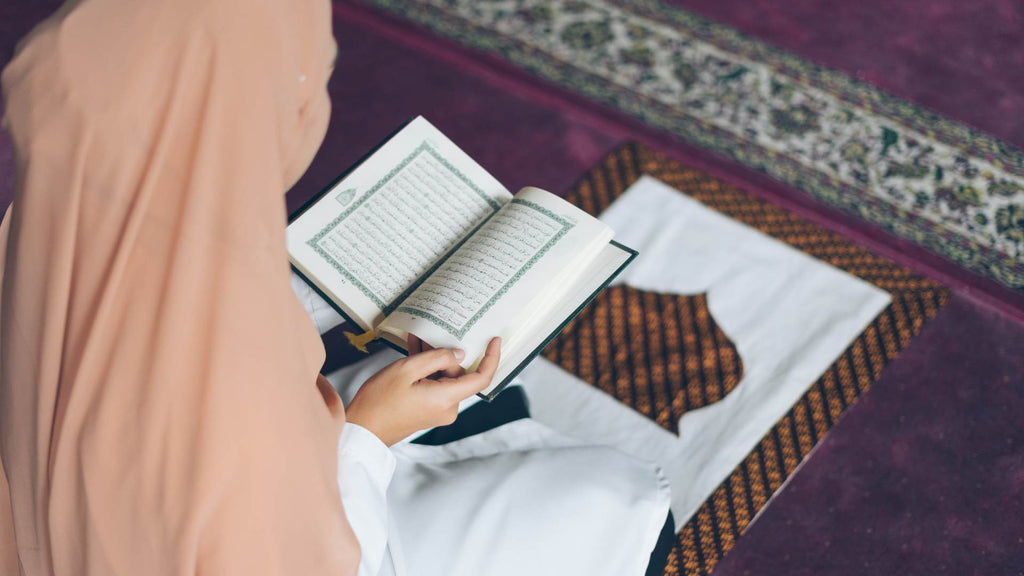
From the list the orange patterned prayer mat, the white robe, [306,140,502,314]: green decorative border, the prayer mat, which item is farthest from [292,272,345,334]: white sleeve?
the prayer mat

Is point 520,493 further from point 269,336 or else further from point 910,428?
point 910,428

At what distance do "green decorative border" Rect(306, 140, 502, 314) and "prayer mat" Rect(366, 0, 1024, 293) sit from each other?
0.76 m

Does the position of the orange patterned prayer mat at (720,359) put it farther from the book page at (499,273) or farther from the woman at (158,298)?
the woman at (158,298)

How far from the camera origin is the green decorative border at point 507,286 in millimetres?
802

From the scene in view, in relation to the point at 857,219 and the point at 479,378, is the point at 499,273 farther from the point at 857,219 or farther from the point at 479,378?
the point at 857,219

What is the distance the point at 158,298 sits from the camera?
1.87 feet

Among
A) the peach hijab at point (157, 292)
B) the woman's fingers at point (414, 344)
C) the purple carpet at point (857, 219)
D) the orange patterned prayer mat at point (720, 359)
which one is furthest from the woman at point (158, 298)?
the orange patterned prayer mat at point (720, 359)

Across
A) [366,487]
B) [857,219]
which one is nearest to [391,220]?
[366,487]

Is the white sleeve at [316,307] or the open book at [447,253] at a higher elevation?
the open book at [447,253]

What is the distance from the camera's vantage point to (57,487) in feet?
1.97

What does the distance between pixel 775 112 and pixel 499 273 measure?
3.26ft

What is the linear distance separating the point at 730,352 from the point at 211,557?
35.8 inches

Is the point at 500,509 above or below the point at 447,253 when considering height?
below

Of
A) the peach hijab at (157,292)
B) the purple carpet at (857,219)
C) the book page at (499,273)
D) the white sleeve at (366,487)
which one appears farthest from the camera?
the purple carpet at (857,219)
